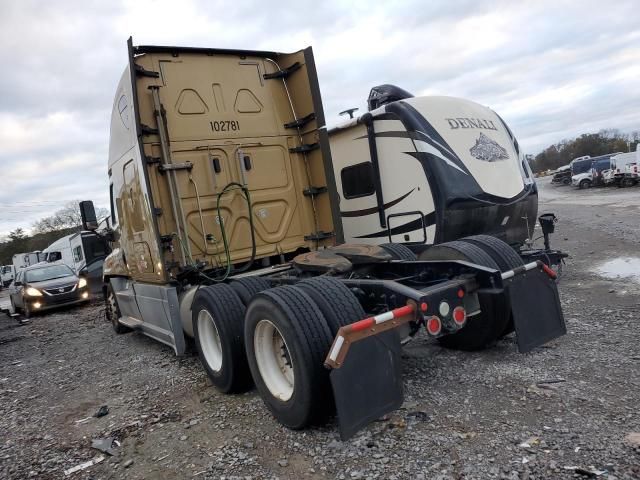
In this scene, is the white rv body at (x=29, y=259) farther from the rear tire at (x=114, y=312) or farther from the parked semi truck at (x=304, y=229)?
the parked semi truck at (x=304, y=229)

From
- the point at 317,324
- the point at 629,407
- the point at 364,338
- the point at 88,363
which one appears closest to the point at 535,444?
the point at 629,407

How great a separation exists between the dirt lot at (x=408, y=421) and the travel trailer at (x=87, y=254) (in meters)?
3.10

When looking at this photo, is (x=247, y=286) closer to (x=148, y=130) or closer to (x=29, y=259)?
(x=148, y=130)

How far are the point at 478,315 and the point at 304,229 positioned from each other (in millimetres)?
2758

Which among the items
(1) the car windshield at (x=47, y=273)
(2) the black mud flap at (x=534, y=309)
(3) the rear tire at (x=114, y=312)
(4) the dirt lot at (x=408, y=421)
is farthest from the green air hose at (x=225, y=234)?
(1) the car windshield at (x=47, y=273)

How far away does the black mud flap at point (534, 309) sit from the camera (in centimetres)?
392

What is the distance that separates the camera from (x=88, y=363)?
6875 millimetres

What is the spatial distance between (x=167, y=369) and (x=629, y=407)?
466 centimetres

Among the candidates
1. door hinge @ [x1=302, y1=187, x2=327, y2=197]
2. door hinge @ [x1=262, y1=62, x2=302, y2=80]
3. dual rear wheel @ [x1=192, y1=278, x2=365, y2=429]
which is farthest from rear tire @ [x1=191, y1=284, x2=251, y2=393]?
door hinge @ [x1=262, y1=62, x2=302, y2=80]

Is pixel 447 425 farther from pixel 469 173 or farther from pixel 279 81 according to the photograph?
pixel 279 81

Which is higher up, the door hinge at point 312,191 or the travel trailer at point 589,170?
the door hinge at point 312,191

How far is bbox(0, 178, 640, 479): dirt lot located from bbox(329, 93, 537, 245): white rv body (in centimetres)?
177

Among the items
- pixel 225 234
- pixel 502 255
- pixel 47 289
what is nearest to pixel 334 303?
pixel 502 255

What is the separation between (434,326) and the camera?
11.6 ft
